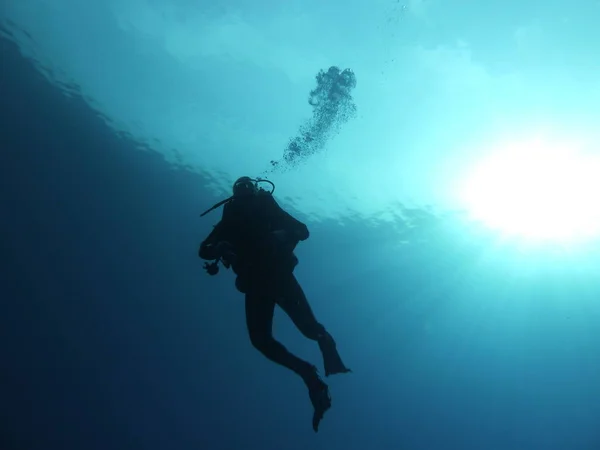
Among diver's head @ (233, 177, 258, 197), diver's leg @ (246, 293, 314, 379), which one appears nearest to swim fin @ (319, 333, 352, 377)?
diver's leg @ (246, 293, 314, 379)

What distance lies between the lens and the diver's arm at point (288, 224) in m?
4.57

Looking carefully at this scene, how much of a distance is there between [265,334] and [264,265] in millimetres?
840

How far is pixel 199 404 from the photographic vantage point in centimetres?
4109

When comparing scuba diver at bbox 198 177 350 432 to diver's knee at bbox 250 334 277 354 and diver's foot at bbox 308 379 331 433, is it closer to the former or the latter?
diver's knee at bbox 250 334 277 354

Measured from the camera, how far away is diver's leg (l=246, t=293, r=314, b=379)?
163 inches

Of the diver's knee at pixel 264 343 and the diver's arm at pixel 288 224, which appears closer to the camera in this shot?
the diver's knee at pixel 264 343

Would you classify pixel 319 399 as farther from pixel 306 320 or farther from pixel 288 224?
pixel 288 224

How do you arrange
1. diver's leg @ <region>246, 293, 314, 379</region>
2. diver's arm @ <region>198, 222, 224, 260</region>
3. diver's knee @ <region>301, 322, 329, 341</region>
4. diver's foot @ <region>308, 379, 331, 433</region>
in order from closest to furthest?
diver's foot @ <region>308, 379, 331, 433</region> < diver's leg @ <region>246, 293, 314, 379</region> < diver's arm @ <region>198, 222, 224, 260</region> < diver's knee @ <region>301, 322, 329, 341</region>

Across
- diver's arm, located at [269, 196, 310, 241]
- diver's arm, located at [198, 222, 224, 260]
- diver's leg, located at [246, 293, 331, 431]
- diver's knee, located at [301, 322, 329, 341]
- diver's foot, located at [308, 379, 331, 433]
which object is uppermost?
diver's arm, located at [269, 196, 310, 241]

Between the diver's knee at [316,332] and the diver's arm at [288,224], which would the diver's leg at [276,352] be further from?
the diver's arm at [288,224]

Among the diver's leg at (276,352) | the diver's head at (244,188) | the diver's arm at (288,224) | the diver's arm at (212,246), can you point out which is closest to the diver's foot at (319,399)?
the diver's leg at (276,352)

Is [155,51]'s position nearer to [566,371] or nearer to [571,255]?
[571,255]

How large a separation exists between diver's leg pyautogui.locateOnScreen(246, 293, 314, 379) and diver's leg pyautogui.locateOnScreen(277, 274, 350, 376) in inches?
8.3

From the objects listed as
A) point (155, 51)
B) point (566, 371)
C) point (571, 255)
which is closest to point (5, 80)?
point (155, 51)
